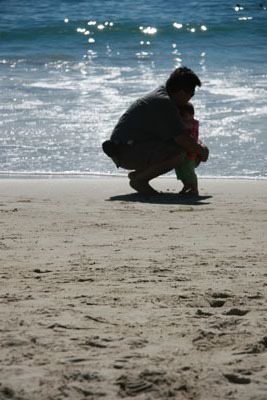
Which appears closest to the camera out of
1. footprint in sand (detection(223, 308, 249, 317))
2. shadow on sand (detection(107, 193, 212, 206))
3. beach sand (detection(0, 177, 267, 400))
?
beach sand (detection(0, 177, 267, 400))

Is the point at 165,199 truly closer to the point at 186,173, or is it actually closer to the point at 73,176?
the point at 186,173

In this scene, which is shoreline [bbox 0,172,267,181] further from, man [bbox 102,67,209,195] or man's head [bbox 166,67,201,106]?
man's head [bbox 166,67,201,106]

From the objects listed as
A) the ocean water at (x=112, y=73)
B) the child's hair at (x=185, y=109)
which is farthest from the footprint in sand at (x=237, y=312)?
the ocean water at (x=112, y=73)

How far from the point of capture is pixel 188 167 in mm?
7223

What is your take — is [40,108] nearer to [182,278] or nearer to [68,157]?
[68,157]

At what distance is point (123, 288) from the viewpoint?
4316mm

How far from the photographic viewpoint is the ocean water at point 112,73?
29.3 ft

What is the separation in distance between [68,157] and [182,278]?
172 inches

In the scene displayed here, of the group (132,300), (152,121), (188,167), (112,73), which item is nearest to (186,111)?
(152,121)

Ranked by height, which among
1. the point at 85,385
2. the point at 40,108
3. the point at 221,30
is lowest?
the point at 85,385

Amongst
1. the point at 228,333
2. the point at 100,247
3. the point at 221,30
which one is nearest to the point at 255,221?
the point at 100,247

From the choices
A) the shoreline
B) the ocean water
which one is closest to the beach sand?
the shoreline

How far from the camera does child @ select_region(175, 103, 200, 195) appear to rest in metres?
7.21

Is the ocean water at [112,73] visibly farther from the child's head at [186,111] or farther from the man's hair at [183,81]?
the man's hair at [183,81]
